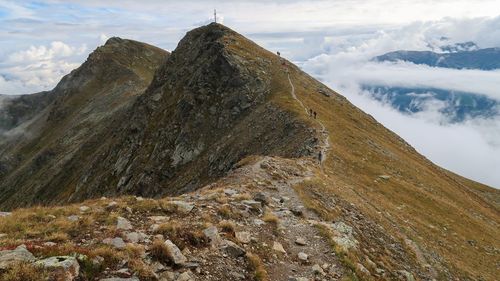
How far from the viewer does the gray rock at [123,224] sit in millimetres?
16898

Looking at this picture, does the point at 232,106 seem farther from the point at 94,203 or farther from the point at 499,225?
the point at 94,203

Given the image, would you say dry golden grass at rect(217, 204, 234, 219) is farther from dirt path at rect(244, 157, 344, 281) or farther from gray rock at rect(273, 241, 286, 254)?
gray rock at rect(273, 241, 286, 254)

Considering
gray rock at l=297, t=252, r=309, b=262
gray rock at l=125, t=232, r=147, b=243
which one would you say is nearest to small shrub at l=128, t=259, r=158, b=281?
gray rock at l=125, t=232, r=147, b=243

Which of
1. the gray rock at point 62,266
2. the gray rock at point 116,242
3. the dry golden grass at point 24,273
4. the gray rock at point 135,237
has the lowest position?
the gray rock at point 135,237

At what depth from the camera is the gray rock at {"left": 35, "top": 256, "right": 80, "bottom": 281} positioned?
1178 centimetres

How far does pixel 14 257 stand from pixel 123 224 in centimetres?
532

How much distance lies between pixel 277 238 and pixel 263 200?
197 inches

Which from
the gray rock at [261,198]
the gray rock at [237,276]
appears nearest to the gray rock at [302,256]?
the gray rock at [237,276]

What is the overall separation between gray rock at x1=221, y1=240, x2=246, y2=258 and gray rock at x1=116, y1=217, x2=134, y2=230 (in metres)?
4.05

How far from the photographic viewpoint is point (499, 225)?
54.6 m

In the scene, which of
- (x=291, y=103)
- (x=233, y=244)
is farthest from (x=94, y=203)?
(x=291, y=103)

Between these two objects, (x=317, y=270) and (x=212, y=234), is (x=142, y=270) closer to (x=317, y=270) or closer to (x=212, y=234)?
(x=212, y=234)

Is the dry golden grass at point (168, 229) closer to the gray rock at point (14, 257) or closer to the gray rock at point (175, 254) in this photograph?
the gray rock at point (175, 254)

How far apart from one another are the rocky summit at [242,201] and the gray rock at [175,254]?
0.20 feet
